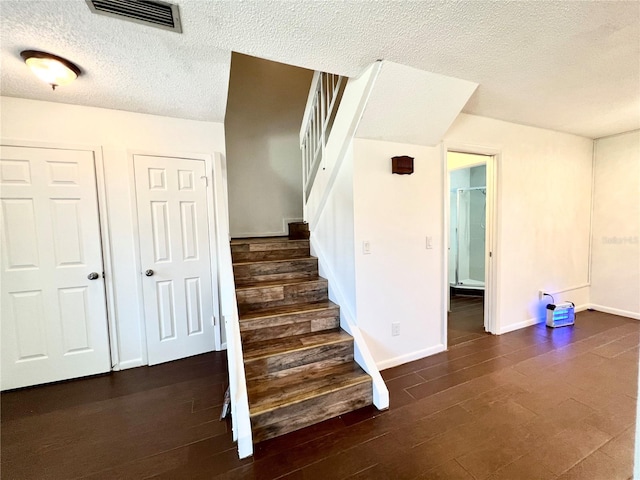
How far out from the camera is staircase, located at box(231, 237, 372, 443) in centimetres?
180

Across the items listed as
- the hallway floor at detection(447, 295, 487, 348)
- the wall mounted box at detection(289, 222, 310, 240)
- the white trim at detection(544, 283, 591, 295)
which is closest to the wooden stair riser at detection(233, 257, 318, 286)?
the wall mounted box at detection(289, 222, 310, 240)

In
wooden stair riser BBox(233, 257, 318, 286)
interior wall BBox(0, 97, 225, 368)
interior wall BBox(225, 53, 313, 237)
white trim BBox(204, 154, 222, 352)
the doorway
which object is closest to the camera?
interior wall BBox(0, 97, 225, 368)

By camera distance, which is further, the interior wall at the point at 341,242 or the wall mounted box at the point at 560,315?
the wall mounted box at the point at 560,315

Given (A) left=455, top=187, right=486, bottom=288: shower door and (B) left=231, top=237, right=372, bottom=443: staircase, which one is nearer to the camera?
(B) left=231, top=237, right=372, bottom=443: staircase

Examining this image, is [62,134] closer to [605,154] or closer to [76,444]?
[76,444]

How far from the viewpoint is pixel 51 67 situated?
172 centimetres

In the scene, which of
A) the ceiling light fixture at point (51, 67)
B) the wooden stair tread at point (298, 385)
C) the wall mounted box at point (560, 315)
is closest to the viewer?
the ceiling light fixture at point (51, 67)

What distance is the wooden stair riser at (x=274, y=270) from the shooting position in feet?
8.59

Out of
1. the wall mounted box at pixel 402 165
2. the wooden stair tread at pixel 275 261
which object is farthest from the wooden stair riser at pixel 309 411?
the wall mounted box at pixel 402 165

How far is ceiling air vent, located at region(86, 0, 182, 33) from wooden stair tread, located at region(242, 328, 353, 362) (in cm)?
213

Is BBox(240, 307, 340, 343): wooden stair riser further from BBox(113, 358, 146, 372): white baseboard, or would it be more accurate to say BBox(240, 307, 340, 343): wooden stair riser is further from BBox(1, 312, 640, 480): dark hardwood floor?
BBox(113, 358, 146, 372): white baseboard

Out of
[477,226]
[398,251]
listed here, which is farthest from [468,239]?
[398,251]

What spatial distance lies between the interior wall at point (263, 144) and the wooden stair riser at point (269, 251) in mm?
1051

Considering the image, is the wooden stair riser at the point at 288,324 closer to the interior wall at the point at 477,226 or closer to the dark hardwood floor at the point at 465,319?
the dark hardwood floor at the point at 465,319
